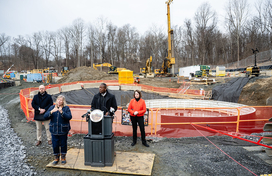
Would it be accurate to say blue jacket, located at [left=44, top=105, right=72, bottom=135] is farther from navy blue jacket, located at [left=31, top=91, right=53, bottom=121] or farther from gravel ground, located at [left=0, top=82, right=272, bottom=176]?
navy blue jacket, located at [left=31, top=91, right=53, bottom=121]

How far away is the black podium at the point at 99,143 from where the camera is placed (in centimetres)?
368

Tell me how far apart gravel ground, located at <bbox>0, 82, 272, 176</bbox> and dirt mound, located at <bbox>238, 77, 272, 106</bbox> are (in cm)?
963

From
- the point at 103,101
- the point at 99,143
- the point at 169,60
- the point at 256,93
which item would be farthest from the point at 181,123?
the point at 169,60

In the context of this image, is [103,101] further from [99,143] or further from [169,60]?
[169,60]

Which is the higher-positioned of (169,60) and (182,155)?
(169,60)

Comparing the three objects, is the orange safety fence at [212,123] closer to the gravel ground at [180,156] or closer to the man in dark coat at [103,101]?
the gravel ground at [180,156]

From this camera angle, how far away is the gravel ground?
376 centimetres

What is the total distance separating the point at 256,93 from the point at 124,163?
14389 mm

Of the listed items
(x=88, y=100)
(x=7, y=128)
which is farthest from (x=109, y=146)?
(x=88, y=100)

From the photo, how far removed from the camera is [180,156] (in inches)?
177

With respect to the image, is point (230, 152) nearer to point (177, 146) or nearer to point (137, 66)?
point (177, 146)

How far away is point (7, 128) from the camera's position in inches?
271

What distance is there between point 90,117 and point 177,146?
319 cm

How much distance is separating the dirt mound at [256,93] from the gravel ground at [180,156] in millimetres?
9632
